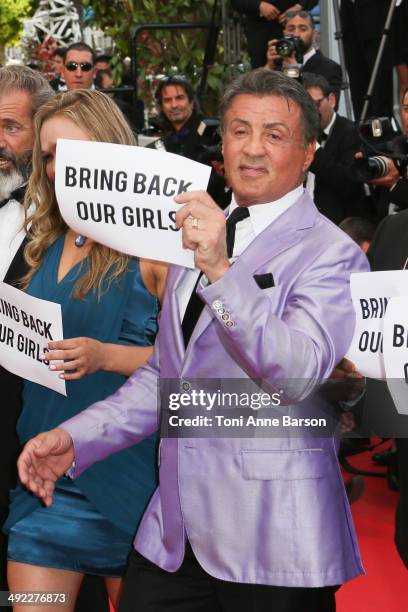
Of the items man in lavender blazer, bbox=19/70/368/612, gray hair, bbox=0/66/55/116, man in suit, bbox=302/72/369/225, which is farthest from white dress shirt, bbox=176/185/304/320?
man in suit, bbox=302/72/369/225

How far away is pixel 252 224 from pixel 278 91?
32cm

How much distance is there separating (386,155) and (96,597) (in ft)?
7.38

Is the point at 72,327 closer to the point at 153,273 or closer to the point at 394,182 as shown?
the point at 153,273

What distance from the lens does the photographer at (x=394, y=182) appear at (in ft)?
11.1

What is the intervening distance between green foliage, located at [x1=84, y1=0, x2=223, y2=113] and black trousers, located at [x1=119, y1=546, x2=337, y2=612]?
8783 millimetres

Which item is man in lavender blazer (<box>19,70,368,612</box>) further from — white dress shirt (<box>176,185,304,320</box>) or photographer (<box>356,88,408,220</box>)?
photographer (<box>356,88,408,220</box>)

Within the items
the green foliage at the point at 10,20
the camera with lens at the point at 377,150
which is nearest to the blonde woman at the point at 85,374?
the camera with lens at the point at 377,150

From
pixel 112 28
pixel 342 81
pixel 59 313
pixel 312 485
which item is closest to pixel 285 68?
pixel 342 81

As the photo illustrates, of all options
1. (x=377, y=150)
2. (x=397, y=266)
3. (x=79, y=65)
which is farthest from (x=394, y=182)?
(x=79, y=65)

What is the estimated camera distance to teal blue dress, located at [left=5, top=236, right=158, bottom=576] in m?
2.85

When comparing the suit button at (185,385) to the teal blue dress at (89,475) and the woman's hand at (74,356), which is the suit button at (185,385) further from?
the teal blue dress at (89,475)

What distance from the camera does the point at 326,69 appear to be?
23.2ft

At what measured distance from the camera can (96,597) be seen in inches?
129

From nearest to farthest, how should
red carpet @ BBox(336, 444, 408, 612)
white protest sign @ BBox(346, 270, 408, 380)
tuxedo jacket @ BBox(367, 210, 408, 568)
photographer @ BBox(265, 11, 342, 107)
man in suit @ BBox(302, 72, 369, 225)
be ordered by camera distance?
white protest sign @ BBox(346, 270, 408, 380) → tuxedo jacket @ BBox(367, 210, 408, 568) → red carpet @ BBox(336, 444, 408, 612) → man in suit @ BBox(302, 72, 369, 225) → photographer @ BBox(265, 11, 342, 107)
